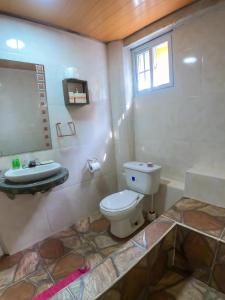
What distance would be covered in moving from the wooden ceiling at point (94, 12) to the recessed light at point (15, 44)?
0.22 metres

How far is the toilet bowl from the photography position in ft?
5.89

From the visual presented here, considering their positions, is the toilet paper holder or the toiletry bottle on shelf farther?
the toilet paper holder

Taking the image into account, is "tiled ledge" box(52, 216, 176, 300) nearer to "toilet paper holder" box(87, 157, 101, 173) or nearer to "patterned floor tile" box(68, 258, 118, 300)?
"patterned floor tile" box(68, 258, 118, 300)

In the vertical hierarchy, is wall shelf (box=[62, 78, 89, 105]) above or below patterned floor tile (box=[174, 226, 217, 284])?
above

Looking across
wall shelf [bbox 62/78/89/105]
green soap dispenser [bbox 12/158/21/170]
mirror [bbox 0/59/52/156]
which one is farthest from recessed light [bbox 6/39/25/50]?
green soap dispenser [bbox 12/158/21/170]

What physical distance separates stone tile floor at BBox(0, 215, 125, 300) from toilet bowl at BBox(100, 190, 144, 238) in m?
0.15

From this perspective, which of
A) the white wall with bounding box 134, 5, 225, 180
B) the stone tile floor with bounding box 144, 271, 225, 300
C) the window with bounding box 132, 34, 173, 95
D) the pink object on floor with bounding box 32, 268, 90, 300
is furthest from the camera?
the window with bounding box 132, 34, 173, 95

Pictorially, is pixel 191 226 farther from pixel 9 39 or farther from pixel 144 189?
pixel 9 39

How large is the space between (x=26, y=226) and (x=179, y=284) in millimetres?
1514

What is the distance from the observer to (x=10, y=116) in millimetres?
1747

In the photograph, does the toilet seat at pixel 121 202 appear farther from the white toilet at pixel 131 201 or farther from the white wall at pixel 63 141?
the white wall at pixel 63 141

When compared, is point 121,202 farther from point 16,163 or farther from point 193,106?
point 193,106

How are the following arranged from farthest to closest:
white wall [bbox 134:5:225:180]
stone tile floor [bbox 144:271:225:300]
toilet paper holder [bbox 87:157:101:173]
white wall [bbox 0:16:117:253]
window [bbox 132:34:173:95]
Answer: toilet paper holder [bbox 87:157:101:173] < window [bbox 132:34:173:95] < white wall [bbox 0:16:117:253] < white wall [bbox 134:5:225:180] < stone tile floor [bbox 144:271:225:300]

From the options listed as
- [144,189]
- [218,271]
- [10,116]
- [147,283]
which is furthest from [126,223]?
[10,116]
